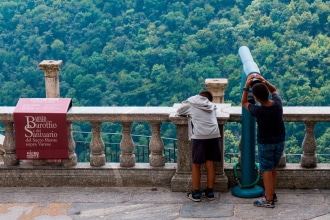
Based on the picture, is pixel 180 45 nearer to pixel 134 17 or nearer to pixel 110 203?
pixel 134 17

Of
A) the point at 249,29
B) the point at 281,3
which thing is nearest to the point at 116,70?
the point at 249,29

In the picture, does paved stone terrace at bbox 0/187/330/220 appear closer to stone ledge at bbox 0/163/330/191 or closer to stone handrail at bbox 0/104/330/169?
stone ledge at bbox 0/163/330/191

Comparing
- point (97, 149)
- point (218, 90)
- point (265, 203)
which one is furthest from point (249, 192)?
point (218, 90)

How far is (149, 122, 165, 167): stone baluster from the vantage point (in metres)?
7.42

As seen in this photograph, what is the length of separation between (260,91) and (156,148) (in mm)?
1522

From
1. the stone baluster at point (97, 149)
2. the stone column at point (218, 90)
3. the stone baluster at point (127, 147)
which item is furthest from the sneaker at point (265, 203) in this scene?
the stone column at point (218, 90)

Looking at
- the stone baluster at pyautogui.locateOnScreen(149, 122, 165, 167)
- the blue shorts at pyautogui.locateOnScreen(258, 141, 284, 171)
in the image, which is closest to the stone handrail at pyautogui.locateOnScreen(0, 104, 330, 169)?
the stone baluster at pyautogui.locateOnScreen(149, 122, 165, 167)

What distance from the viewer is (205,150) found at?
22.9ft

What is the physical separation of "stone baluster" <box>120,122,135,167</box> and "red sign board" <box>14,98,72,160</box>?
0.60 metres

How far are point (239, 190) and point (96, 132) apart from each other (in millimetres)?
1647

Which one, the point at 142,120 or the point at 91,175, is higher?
the point at 142,120

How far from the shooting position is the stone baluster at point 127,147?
747 centimetres

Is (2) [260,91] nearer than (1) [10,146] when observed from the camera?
Yes

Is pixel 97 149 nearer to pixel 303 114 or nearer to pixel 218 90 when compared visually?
pixel 303 114
